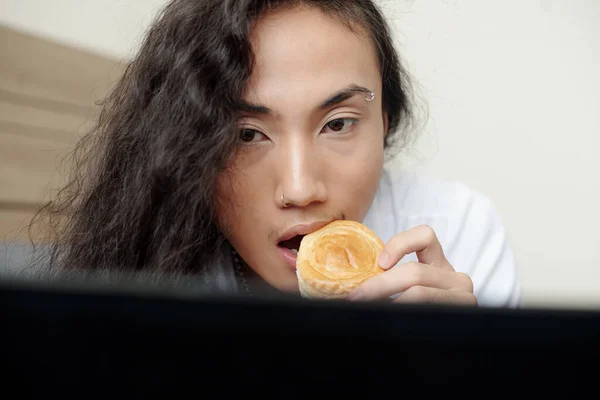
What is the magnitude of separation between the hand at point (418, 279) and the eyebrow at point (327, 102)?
0.24m

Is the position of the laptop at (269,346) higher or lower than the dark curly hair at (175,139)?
lower

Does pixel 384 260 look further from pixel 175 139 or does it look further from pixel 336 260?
pixel 175 139

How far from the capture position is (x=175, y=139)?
1041 millimetres

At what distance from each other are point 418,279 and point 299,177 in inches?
9.2

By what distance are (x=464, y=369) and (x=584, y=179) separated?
2031 millimetres

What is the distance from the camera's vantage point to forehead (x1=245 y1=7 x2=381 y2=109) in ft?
3.04

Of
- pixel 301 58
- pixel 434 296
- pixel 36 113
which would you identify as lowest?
pixel 434 296

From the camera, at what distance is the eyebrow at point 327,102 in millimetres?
929

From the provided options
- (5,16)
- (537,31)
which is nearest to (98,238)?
(5,16)

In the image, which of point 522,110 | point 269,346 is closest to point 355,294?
point 269,346

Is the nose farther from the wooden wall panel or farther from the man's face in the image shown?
the wooden wall panel

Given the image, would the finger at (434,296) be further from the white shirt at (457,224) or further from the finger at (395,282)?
the white shirt at (457,224)

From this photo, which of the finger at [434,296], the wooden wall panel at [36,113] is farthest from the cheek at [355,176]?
the wooden wall panel at [36,113]

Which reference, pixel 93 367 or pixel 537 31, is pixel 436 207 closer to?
pixel 537 31
